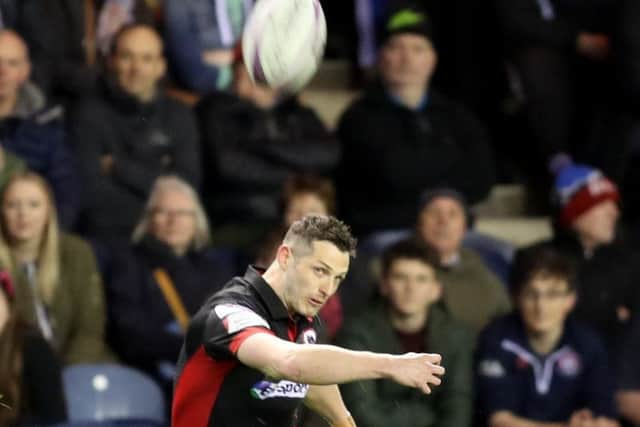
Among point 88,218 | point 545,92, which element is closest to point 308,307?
point 88,218

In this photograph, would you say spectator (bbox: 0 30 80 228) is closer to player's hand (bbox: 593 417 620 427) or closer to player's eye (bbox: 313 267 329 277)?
player's hand (bbox: 593 417 620 427)

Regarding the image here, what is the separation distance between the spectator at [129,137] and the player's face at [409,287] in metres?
1.32

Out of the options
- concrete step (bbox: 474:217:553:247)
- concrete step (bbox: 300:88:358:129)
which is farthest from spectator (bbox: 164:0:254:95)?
concrete step (bbox: 474:217:553:247)

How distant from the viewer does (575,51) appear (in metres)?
9.77

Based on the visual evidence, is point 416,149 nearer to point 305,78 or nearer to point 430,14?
point 430,14

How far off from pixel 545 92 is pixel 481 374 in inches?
93.6

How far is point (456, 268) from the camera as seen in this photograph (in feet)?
27.6

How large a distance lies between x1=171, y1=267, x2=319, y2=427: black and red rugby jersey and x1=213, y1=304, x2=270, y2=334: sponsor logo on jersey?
0.01 meters

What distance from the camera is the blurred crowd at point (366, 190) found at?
764cm

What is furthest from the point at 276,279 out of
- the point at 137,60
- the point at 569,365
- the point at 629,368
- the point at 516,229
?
the point at 516,229

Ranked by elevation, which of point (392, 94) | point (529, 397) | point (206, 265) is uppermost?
point (392, 94)

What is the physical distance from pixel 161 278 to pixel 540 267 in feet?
5.66

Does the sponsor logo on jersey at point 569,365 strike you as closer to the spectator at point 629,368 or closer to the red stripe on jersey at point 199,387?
the spectator at point 629,368

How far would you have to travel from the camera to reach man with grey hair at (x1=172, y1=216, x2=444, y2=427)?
16.2 feet
